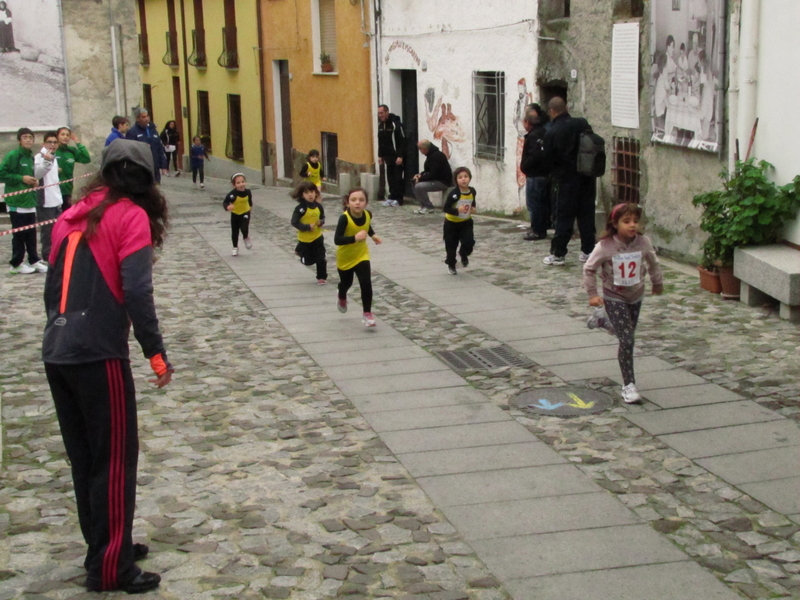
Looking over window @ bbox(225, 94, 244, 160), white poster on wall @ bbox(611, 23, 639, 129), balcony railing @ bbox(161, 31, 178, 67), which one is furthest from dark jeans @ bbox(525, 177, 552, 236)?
balcony railing @ bbox(161, 31, 178, 67)

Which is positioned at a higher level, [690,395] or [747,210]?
[747,210]

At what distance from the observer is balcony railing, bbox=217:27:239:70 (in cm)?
2805

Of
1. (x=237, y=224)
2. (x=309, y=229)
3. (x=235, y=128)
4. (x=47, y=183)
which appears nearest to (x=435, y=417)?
(x=309, y=229)

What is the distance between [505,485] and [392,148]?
14453 millimetres

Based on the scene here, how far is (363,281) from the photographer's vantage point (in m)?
9.12

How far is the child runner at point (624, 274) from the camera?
21.7 feet

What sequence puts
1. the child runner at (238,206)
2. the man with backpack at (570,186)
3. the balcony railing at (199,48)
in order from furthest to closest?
the balcony railing at (199,48) < the child runner at (238,206) < the man with backpack at (570,186)

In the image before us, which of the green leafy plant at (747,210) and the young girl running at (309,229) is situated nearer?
the green leafy plant at (747,210)

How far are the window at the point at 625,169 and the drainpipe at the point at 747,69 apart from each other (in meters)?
2.50

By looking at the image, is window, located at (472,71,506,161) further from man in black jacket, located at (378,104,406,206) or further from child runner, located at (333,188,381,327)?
child runner, located at (333,188,381,327)

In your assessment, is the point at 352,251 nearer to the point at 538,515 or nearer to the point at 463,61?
the point at 538,515

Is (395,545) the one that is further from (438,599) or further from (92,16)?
(92,16)

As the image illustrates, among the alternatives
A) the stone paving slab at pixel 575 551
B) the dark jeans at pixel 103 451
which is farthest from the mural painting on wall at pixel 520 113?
the dark jeans at pixel 103 451

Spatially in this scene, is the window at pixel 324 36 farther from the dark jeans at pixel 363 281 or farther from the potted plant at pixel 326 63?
the dark jeans at pixel 363 281
